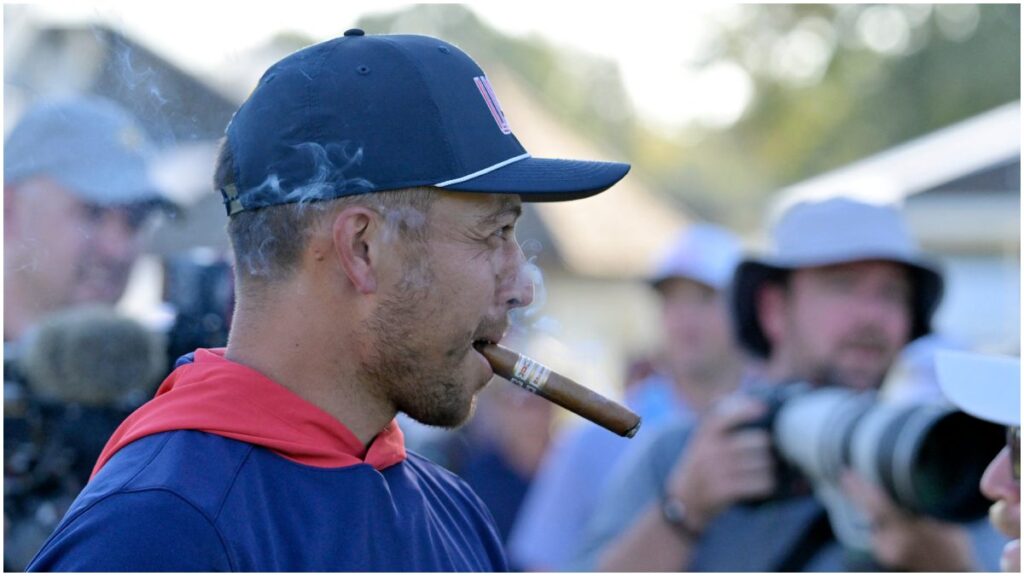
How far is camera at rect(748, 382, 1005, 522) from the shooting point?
2.74 metres

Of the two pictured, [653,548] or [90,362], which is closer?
[90,362]

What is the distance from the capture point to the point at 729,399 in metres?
3.57

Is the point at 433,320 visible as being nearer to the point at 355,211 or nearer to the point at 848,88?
the point at 355,211

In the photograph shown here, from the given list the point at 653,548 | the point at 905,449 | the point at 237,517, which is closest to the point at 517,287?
the point at 237,517

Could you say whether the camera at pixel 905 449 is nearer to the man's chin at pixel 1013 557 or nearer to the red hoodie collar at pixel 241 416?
the man's chin at pixel 1013 557

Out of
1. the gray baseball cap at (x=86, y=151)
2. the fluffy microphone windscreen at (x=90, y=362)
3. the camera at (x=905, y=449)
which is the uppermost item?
the gray baseball cap at (x=86, y=151)

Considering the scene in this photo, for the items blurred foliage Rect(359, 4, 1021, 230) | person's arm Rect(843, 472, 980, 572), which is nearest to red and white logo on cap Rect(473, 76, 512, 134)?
person's arm Rect(843, 472, 980, 572)

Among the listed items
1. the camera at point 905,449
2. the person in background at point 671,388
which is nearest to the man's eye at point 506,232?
the camera at point 905,449

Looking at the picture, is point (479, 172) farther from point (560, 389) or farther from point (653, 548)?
point (653, 548)

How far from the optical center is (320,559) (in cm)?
169

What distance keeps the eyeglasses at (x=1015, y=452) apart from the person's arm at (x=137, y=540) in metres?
1.49

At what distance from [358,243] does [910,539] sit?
1.87 m

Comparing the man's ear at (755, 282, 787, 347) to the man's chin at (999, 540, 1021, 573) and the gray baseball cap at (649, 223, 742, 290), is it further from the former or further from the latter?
the man's chin at (999, 540, 1021, 573)

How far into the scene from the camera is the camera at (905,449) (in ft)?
9.00
